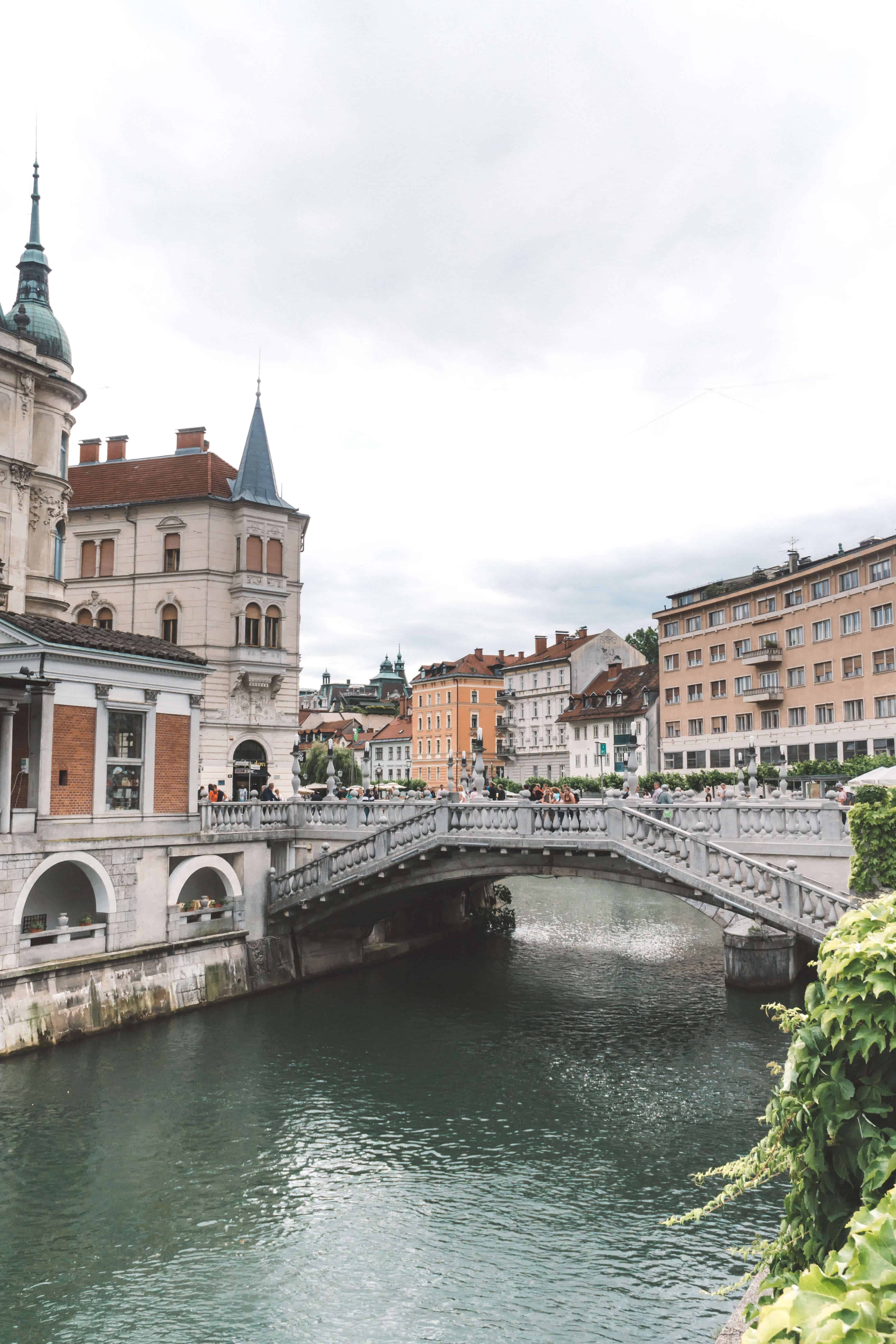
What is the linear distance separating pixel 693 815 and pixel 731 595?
48.0m

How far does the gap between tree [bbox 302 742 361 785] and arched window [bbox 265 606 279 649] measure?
148ft

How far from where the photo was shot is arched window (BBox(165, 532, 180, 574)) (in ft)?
167

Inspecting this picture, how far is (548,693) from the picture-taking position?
4412 inches

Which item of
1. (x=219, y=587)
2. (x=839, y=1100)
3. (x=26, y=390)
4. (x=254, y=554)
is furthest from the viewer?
(x=254, y=554)

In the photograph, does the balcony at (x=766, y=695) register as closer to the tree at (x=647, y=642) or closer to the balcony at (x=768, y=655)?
the balcony at (x=768, y=655)

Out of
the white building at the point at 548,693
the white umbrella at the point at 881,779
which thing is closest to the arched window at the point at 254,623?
the white umbrella at the point at 881,779

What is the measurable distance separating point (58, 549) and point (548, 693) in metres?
78.7

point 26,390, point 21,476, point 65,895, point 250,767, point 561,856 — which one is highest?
point 26,390

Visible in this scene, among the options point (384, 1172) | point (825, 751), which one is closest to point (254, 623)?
point (384, 1172)

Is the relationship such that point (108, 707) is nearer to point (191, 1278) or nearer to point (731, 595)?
point (191, 1278)

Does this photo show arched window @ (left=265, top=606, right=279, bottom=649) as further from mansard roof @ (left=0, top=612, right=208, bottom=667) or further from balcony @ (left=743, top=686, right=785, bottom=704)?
balcony @ (left=743, top=686, right=785, bottom=704)

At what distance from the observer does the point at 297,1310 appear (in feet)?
42.8

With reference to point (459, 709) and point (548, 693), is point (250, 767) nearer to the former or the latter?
point (548, 693)

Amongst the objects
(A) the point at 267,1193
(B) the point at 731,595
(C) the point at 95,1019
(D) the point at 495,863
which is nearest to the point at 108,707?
(C) the point at 95,1019
